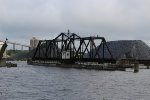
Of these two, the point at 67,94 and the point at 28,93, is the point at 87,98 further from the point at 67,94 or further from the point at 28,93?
the point at 28,93

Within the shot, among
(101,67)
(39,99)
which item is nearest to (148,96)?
(39,99)

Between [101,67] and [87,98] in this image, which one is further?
[101,67]

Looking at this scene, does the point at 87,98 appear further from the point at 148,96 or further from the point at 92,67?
the point at 92,67

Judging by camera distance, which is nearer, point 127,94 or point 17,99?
point 17,99

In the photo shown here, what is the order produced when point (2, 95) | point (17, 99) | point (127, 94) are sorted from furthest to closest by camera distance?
point (127, 94) → point (2, 95) → point (17, 99)

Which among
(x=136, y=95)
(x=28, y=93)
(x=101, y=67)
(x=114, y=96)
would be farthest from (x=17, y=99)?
(x=101, y=67)

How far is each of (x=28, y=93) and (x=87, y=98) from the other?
459 inches

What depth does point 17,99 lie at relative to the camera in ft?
215

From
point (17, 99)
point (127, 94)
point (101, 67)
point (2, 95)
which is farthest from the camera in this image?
point (101, 67)

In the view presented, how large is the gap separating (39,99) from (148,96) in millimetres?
18378

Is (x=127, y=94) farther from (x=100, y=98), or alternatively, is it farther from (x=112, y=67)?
(x=112, y=67)

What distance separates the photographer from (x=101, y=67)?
183 meters

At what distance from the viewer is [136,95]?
73312 millimetres

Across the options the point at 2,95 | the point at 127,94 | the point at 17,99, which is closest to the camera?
the point at 17,99
